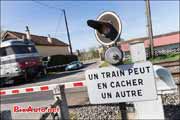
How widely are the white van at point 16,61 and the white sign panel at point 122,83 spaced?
15371mm

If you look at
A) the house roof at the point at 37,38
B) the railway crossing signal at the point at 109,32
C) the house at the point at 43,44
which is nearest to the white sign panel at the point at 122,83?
the railway crossing signal at the point at 109,32

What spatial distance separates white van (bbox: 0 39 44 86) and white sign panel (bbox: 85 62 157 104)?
15371 millimetres

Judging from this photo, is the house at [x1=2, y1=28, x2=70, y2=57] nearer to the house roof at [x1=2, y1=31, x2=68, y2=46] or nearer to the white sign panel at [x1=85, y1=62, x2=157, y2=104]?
the house roof at [x1=2, y1=31, x2=68, y2=46]

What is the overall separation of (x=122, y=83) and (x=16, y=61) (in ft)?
51.3

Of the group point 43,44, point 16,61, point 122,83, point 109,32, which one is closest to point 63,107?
point 122,83

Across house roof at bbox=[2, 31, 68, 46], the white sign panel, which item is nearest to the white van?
the white sign panel

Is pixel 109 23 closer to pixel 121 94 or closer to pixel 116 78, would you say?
pixel 116 78

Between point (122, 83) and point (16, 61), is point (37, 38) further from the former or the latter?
point (122, 83)

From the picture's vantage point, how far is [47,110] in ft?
15.6

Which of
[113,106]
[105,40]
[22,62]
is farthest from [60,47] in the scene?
[105,40]

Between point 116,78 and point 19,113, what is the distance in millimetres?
3735

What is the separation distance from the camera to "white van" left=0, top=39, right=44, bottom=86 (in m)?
17.8

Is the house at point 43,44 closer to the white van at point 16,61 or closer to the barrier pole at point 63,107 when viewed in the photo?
the white van at point 16,61

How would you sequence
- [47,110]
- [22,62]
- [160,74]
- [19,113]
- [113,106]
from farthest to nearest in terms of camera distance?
[22,62]
[113,106]
[19,113]
[160,74]
[47,110]
